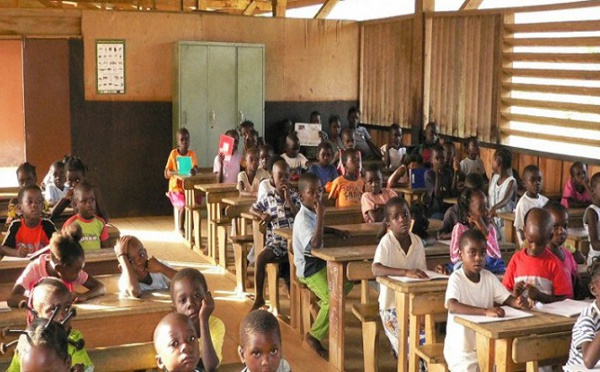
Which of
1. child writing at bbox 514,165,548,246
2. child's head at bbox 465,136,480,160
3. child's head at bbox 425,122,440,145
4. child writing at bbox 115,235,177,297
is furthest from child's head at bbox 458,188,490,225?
child's head at bbox 425,122,440,145

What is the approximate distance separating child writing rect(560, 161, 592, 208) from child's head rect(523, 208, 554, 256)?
10.5 feet

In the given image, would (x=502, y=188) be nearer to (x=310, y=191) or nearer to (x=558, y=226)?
(x=310, y=191)

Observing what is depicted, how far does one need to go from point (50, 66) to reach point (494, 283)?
26.9ft

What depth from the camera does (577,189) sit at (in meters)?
7.64

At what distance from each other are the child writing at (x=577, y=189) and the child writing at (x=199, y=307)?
4888mm

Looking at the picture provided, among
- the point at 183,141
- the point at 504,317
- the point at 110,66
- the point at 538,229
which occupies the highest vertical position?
the point at 110,66

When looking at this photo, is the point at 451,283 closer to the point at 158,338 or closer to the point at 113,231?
the point at 158,338

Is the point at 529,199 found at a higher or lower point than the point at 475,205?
lower

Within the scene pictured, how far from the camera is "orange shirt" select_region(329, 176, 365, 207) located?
7.40m

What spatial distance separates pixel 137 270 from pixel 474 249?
1742 mm

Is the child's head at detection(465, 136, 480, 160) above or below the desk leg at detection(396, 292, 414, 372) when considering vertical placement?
above

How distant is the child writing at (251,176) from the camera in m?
8.16

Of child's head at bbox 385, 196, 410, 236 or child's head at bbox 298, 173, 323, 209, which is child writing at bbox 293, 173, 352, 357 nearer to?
child's head at bbox 298, 173, 323, 209

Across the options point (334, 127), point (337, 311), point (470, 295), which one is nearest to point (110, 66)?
point (334, 127)
